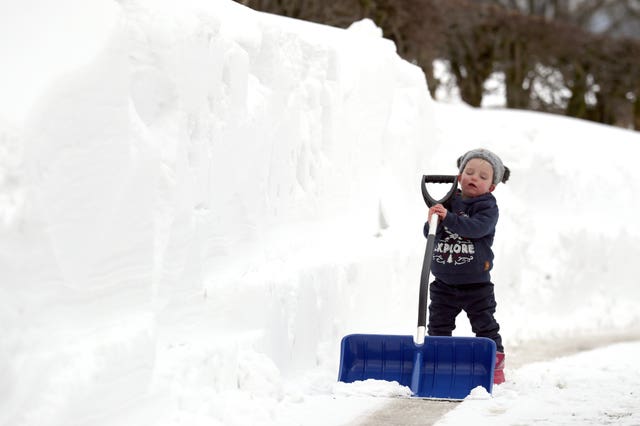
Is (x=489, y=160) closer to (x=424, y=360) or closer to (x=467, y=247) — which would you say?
(x=467, y=247)

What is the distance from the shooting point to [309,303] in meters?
5.48

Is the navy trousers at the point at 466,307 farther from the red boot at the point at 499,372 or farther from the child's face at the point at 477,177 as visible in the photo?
the child's face at the point at 477,177

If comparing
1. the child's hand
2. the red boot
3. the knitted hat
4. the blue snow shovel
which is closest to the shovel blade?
the blue snow shovel

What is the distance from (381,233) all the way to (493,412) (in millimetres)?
2621

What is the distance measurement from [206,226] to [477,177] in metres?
1.71

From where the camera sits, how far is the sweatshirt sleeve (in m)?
5.33

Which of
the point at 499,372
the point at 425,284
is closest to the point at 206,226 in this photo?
the point at 425,284

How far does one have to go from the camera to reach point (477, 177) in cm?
560

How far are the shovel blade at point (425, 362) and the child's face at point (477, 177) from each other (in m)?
0.99

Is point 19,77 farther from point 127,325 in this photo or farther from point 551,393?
point 551,393

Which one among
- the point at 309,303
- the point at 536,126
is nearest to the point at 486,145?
the point at 536,126

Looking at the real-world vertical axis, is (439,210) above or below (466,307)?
above

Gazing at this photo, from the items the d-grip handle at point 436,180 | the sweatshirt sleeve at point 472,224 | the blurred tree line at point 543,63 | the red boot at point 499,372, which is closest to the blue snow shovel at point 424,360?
the sweatshirt sleeve at point 472,224

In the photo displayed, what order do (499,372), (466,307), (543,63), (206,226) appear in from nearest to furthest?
(206,226)
(499,372)
(466,307)
(543,63)
